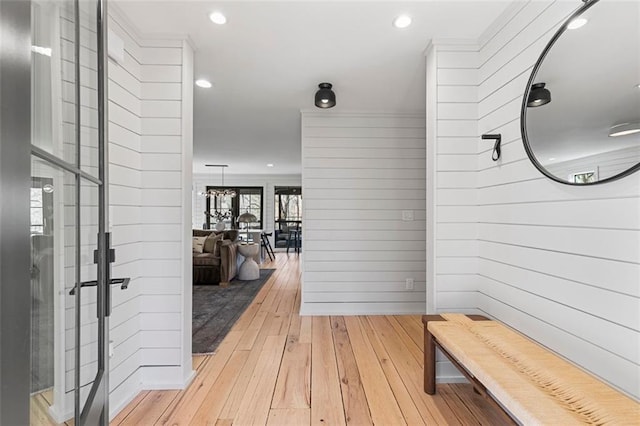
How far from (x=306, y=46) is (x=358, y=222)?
2.00m

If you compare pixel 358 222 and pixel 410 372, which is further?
pixel 358 222

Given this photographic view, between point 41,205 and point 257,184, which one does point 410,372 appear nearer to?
point 41,205

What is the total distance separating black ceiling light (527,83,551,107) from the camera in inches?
57.8

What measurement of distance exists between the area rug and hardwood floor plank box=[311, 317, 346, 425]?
936mm

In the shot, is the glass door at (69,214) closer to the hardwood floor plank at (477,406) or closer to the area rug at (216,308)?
the area rug at (216,308)

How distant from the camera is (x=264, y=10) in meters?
1.77

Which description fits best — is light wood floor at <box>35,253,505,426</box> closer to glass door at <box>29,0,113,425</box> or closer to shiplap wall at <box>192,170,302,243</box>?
glass door at <box>29,0,113,425</box>

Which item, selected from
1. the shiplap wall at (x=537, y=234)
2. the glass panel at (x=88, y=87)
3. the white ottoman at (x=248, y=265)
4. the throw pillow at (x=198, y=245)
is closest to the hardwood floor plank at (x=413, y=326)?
the shiplap wall at (x=537, y=234)

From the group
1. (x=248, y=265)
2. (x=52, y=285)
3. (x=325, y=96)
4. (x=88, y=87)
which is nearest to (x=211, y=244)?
(x=248, y=265)

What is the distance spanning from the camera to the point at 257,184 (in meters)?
9.59

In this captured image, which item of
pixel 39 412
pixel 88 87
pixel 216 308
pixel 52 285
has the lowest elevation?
pixel 216 308

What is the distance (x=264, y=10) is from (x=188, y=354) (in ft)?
7.66

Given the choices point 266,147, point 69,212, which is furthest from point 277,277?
point 69,212

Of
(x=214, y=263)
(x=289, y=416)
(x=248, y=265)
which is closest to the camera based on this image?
(x=289, y=416)
